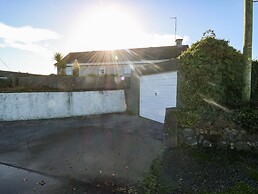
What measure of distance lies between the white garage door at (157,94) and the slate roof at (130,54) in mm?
12544

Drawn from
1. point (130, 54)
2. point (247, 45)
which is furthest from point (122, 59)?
point (247, 45)

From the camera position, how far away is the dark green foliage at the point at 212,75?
8258 millimetres

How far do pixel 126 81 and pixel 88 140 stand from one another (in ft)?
32.9

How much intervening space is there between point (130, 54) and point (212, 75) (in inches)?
889

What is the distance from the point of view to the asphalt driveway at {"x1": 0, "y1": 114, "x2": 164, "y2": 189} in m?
6.21

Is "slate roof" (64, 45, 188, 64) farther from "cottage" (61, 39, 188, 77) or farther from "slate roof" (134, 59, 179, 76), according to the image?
"slate roof" (134, 59, 179, 76)

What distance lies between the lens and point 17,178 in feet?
19.5

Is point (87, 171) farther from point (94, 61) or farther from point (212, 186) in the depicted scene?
point (94, 61)

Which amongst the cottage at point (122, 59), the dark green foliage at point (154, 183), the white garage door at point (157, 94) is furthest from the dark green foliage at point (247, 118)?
the cottage at point (122, 59)

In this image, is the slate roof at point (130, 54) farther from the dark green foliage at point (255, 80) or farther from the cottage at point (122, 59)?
the dark green foliage at point (255, 80)

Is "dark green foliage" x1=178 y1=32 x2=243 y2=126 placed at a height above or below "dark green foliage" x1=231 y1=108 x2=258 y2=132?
above

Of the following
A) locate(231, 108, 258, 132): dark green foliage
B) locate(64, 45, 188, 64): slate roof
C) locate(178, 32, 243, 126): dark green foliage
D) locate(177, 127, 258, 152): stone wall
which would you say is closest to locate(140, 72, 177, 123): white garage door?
locate(178, 32, 243, 126): dark green foliage

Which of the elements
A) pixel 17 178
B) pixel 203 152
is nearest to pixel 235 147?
pixel 203 152

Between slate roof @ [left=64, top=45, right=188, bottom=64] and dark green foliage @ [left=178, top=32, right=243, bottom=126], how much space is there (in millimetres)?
18886
